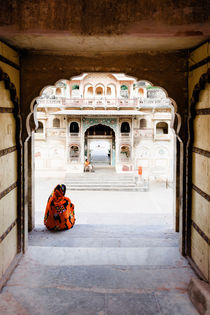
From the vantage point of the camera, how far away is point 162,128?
22906 mm

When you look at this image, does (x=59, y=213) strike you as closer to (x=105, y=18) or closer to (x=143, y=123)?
(x=105, y=18)

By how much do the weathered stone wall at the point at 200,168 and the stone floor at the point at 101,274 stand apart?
41 centimetres

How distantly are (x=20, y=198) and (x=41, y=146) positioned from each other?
17307mm

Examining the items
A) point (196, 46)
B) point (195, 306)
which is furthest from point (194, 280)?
point (196, 46)

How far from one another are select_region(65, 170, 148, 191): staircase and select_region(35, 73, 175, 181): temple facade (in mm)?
1007

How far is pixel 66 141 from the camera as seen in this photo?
814 inches

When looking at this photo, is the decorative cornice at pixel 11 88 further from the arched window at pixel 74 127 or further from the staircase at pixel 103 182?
the arched window at pixel 74 127

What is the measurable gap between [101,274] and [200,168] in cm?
209

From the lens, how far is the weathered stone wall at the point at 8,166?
3682mm

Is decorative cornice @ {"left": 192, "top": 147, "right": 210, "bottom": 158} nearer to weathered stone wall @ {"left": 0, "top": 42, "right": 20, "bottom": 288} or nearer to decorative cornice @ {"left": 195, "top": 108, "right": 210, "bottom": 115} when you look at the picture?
decorative cornice @ {"left": 195, "top": 108, "right": 210, "bottom": 115}

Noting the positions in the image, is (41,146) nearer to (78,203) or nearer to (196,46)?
(78,203)

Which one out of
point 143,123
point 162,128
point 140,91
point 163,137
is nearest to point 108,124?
point 143,123

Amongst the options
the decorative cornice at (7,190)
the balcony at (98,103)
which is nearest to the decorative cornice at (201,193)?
the decorative cornice at (7,190)

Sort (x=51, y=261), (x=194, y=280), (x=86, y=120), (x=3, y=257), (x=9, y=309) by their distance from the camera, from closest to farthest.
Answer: (x=9, y=309) < (x=194, y=280) < (x=3, y=257) < (x=51, y=261) < (x=86, y=120)
